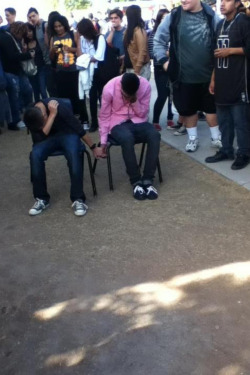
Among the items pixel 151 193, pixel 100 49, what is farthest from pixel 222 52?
pixel 100 49

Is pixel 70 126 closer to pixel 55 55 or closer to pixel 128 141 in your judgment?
pixel 128 141

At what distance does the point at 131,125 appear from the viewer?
459cm

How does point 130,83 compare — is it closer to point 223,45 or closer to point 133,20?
point 223,45

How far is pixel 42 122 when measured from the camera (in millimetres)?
4109

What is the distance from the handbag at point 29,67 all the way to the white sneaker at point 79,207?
4180mm

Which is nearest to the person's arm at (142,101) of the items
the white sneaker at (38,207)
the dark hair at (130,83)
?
the dark hair at (130,83)

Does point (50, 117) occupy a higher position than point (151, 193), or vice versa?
point (50, 117)

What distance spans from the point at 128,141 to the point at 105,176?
81cm

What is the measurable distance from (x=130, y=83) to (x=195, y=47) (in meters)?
0.99

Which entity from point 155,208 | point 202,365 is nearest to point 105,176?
point 155,208

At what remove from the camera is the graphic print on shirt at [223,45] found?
4370 millimetres

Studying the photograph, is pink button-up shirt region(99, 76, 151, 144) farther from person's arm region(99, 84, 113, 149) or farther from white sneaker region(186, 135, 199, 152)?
white sneaker region(186, 135, 199, 152)

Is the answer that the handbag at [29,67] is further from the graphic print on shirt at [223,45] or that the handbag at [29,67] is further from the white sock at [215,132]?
the graphic print on shirt at [223,45]

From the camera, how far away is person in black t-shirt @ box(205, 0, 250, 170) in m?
4.26
